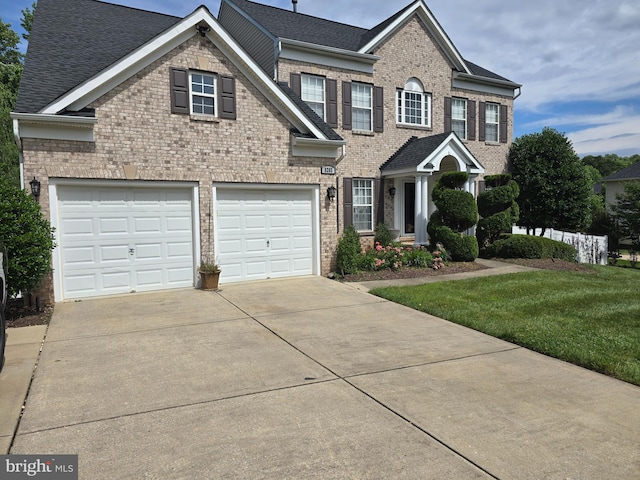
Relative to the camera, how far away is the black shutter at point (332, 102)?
15930 millimetres

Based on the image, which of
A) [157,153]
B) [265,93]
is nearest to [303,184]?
[265,93]

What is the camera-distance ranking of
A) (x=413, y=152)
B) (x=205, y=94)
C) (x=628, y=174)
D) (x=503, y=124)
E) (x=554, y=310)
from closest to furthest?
(x=554, y=310), (x=205, y=94), (x=413, y=152), (x=503, y=124), (x=628, y=174)

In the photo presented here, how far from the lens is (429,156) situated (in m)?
15.5

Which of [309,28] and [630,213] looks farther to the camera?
[630,213]

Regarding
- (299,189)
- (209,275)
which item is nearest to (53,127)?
(209,275)

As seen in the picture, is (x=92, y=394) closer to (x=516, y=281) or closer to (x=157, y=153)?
(x=157, y=153)

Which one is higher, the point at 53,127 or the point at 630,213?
the point at 53,127

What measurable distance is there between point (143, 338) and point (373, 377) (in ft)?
11.9

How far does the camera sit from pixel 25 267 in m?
7.93

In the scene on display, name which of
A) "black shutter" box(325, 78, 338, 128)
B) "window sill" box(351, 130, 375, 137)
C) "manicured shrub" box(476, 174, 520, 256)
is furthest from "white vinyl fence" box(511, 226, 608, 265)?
"black shutter" box(325, 78, 338, 128)

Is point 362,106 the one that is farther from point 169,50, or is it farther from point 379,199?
point 169,50

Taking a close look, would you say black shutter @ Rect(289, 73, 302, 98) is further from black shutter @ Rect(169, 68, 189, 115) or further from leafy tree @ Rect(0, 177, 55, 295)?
leafy tree @ Rect(0, 177, 55, 295)

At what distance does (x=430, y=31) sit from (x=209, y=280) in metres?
13.9

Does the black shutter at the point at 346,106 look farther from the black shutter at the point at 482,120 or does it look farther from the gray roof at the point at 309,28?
the black shutter at the point at 482,120
